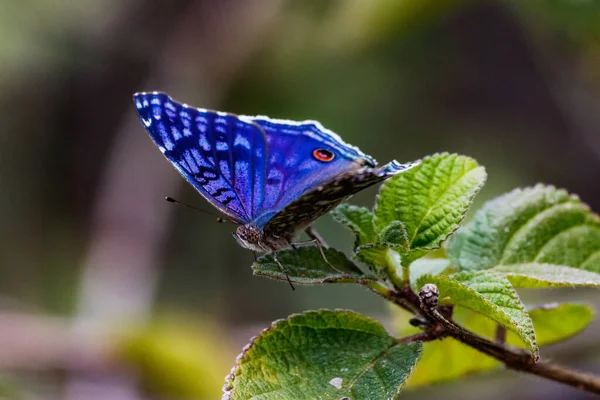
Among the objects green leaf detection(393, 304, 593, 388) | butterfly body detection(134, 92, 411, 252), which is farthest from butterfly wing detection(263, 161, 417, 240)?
green leaf detection(393, 304, 593, 388)

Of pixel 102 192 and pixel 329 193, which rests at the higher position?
pixel 102 192

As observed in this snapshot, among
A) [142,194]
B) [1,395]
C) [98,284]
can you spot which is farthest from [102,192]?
[1,395]

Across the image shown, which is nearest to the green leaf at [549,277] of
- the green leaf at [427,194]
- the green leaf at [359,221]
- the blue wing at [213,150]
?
the green leaf at [427,194]

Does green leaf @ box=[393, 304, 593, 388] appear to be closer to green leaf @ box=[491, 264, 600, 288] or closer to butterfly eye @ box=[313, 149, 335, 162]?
green leaf @ box=[491, 264, 600, 288]

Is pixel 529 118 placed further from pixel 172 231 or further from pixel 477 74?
pixel 172 231

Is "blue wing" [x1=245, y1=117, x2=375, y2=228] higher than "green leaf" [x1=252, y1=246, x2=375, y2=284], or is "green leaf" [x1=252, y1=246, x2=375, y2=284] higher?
"blue wing" [x1=245, y1=117, x2=375, y2=228]

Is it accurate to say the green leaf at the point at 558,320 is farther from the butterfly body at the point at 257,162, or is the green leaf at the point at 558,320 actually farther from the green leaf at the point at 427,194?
the butterfly body at the point at 257,162
